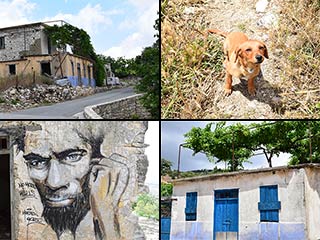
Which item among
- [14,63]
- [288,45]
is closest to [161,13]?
[288,45]

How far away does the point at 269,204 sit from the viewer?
6.36m

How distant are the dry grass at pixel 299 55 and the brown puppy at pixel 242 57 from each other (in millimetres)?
428

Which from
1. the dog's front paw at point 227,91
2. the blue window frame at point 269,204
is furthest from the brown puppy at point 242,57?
the blue window frame at point 269,204

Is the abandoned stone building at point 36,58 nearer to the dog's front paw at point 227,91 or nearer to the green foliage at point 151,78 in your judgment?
the green foliage at point 151,78

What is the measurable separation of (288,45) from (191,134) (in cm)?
438

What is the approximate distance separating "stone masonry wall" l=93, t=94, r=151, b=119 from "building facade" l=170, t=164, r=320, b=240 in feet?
5.32

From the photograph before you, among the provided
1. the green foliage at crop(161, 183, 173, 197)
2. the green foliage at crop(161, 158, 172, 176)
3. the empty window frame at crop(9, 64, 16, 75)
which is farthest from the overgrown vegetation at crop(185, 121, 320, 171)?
the empty window frame at crop(9, 64, 16, 75)

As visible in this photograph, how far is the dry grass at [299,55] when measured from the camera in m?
5.43

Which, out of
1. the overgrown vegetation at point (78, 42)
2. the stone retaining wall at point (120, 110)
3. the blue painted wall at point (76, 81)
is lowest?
the stone retaining wall at point (120, 110)

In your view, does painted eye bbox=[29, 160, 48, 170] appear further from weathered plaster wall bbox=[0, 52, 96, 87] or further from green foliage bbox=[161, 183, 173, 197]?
green foliage bbox=[161, 183, 173, 197]

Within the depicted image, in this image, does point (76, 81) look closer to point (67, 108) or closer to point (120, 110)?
point (67, 108)

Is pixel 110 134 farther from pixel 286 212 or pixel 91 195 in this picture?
pixel 286 212

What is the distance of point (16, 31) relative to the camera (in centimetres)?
944

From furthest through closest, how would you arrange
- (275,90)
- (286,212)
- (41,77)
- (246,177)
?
1. (41,77)
2. (246,177)
3. (286,212)
4. (275,90)
